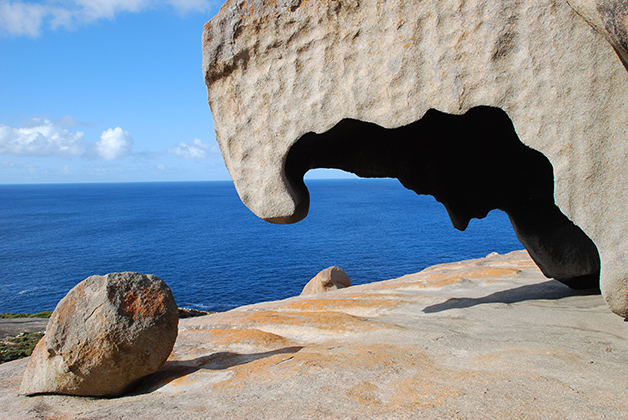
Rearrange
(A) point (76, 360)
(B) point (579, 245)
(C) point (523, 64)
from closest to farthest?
(C) point (523, 64), (A) point (76, 360), (B) point (579, 245)

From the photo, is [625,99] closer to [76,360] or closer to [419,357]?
[419,357]

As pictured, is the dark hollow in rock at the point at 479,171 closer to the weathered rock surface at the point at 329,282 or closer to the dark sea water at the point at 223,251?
the weathered rock surface at the point at 329,282

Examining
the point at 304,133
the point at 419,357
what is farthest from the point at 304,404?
the point at 304,133

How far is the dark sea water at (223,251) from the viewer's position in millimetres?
37513

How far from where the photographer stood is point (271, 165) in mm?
6195

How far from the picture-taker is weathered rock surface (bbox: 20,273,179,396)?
595 cm

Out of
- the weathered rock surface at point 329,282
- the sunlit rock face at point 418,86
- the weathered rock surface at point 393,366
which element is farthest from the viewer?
the weathered rock surface at point 329,282

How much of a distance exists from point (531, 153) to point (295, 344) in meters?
5.25

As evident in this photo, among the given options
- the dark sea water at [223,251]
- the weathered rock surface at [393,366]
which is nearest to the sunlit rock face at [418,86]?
the weathered rock surface at [393,366]

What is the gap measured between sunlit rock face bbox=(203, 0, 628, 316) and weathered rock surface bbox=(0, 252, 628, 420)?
1.24 m

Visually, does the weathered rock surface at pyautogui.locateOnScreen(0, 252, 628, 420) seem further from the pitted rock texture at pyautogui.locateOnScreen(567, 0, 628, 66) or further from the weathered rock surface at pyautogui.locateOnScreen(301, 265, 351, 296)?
the weathered rock surface at pyautogui.locateOnScreen(301, 265, 351, 296)

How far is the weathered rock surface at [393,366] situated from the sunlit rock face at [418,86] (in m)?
1.24

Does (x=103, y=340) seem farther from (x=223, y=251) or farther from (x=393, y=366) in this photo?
(x=223, y=251)

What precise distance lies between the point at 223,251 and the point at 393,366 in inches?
1904
